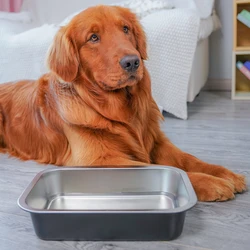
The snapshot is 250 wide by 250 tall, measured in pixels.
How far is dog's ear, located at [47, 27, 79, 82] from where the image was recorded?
153 cm

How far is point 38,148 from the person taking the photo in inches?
74.9

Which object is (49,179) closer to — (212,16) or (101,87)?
(101,87)

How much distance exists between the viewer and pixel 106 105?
1573 mm

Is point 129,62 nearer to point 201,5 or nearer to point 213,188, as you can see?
point 213,188

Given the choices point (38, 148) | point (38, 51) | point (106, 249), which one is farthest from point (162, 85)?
point (106, 249)

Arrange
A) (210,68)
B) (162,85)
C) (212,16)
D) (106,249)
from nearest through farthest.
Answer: (106,249)
(162,85)
(212,16)
(210,68)

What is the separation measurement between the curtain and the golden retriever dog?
6.37 feet

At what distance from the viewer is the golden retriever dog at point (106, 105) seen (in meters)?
1.44

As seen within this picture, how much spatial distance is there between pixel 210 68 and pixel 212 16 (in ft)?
1.72

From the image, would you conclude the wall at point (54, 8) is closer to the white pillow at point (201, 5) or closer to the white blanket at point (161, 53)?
the white pillow at point (201, 5)

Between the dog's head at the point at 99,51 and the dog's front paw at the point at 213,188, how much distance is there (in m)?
0.46

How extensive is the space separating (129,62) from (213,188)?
547 mm

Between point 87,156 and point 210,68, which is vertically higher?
point 87,156

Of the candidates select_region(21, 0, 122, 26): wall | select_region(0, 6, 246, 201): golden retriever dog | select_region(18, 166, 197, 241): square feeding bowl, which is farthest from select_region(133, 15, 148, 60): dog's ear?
select_region(21, 0, 122, 26): wall
